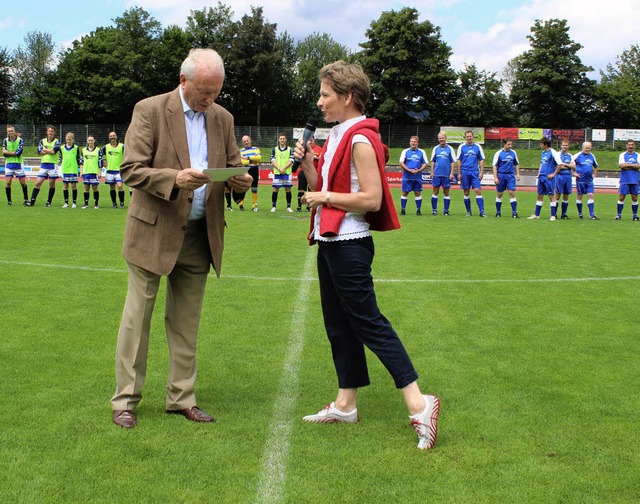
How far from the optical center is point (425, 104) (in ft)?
205

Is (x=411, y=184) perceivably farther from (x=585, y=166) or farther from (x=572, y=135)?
(x=572, y=135)

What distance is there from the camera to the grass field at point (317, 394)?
3.30 metres

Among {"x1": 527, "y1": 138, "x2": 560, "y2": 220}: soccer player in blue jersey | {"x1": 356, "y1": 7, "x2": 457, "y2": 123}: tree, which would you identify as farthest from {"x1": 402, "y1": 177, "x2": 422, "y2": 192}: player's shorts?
{"x1": 356, "y1": 7, "x2": 457, "y2": 123}: tree

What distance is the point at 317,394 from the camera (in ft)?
15.1

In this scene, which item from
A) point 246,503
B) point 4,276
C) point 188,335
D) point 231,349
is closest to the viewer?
point 246,503

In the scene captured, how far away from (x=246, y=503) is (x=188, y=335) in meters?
1.41

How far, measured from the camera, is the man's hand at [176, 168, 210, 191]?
12.3ft

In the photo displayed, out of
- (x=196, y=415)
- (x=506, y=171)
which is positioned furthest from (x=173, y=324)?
(x=506, y=171)

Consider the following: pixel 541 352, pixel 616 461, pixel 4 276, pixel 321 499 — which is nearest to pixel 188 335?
pixel 321 499

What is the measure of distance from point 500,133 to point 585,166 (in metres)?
33.8

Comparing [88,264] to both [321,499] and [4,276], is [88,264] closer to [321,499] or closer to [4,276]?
[4,276]

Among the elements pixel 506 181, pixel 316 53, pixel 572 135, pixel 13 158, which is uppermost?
pixel 316 53

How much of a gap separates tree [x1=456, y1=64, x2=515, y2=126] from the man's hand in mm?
59236

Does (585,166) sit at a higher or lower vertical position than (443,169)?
higher
